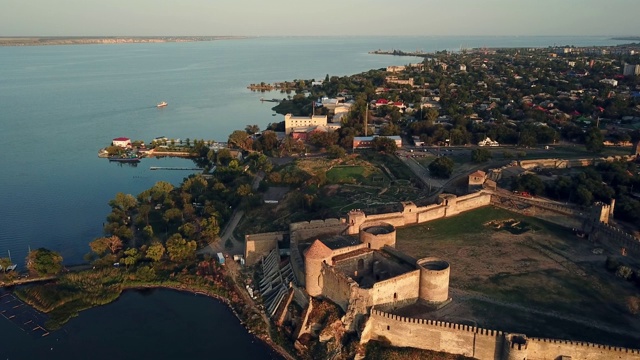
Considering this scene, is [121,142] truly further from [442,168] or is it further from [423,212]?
[423,212]

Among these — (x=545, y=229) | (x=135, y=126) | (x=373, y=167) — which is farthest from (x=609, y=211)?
(x=135, y=126)

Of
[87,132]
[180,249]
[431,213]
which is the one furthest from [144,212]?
[87,132]

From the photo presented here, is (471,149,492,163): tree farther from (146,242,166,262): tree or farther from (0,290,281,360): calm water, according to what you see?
(146,242,166,262): tree

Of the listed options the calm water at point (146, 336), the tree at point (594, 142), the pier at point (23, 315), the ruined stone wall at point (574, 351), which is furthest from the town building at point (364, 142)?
the ruined stone wall at point (574, 351)

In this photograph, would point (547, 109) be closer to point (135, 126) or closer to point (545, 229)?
point (545, 229)

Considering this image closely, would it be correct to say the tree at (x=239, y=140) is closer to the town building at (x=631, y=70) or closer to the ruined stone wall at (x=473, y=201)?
the ruined stone wall at (x=473, y=201)

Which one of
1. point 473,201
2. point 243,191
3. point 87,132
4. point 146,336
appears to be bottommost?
point 146,336
